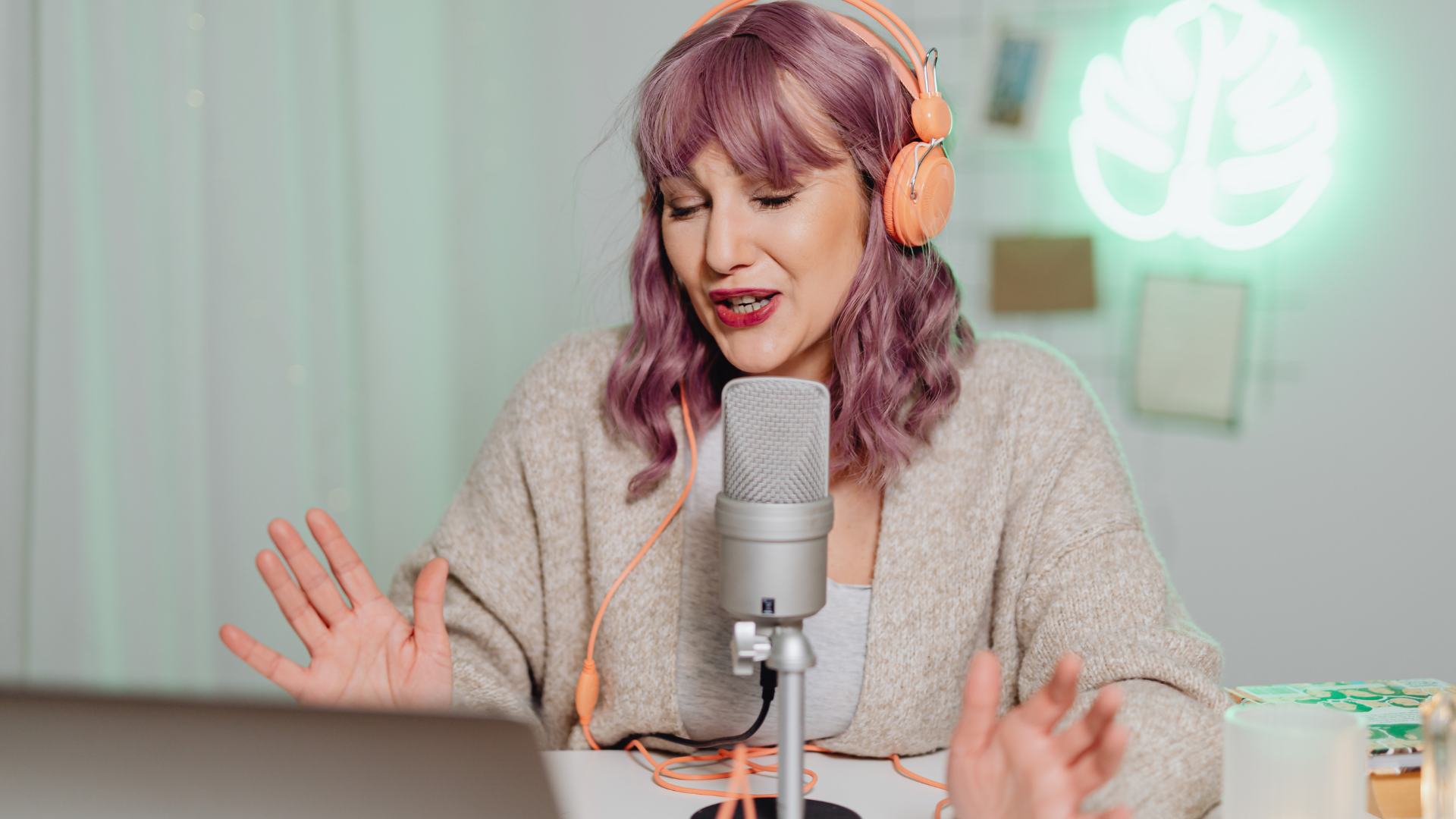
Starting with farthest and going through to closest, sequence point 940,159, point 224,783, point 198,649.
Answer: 1. point 198,649
2. point 940,159
3. point 224,783

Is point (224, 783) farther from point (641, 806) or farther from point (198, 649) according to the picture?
point (198, 649)

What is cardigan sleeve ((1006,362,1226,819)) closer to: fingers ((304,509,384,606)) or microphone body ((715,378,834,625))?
microphone body ((715,378,834,625))

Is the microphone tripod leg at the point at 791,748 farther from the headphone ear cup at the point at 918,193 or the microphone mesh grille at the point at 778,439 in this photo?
the headphone ear cup at the point at 918,193

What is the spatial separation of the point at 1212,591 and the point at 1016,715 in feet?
5.56

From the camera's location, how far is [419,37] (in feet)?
6.35

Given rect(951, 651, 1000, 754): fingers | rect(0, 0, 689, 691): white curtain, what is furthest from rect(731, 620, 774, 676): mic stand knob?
rect(0, 0, 689, 691): white curtain

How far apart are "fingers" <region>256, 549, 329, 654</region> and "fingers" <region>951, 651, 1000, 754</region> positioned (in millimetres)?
616

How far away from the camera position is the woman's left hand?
696mm

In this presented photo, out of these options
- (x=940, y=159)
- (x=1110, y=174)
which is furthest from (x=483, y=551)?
(x=1110, y=174)

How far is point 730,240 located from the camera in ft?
3.57

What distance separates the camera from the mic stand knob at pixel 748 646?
0.78 meters

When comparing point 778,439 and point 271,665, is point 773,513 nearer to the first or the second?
point 778,439

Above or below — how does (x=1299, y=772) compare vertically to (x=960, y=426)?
below

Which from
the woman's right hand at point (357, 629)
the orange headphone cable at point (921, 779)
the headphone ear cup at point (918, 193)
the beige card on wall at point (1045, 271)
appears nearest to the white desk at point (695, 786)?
the orange headphone cable at point (921, 779)
